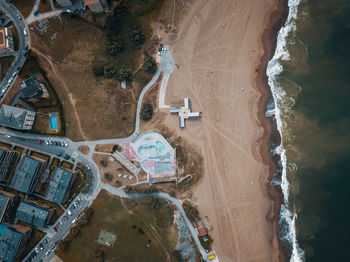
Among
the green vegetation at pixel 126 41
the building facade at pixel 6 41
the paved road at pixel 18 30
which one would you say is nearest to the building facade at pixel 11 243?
the paved road at pixel 18 30

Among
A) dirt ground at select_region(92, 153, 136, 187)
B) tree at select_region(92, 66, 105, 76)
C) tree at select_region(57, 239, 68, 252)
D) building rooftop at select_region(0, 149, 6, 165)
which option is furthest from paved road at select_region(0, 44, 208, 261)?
tree at select_region(92, 66, 105, 76)

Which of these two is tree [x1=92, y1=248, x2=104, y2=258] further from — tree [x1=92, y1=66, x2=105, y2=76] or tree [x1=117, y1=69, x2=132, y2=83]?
tree [x1=92, y1=66, x2=105, y2=76]

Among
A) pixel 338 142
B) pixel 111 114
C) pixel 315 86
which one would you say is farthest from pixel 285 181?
pixel 111 114

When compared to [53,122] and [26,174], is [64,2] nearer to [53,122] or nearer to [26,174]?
[53,122]

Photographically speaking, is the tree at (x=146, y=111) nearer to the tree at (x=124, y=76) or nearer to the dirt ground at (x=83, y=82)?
the dirt ground at (x=83, y=82)

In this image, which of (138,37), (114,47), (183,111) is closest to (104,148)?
(183,111)
